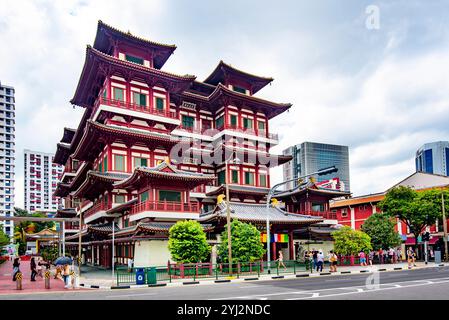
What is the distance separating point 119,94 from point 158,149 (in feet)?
22.2

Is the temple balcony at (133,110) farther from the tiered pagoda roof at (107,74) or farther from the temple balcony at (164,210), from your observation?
the temple balcony at (164,210)

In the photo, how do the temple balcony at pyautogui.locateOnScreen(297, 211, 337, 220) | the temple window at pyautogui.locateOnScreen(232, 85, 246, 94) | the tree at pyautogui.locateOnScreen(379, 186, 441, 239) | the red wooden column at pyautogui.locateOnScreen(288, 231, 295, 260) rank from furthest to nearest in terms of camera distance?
the temple window at pyautogui.locateOnScreen(232, 85, 246, 94)
the temple balcony at pyautogui.locateOnScreen(297, 211, 337, 220)
the tree at pyautogui.locateOnScreen(379, 186, 441, 239)
the red wooden column at pyautogui.locateOnScreen(288, 231, 295, 260)

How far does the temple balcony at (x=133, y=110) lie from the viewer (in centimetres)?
3947

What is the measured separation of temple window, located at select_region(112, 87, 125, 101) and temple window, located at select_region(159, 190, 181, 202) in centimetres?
1276

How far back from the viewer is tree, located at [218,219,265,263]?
94.8 ft

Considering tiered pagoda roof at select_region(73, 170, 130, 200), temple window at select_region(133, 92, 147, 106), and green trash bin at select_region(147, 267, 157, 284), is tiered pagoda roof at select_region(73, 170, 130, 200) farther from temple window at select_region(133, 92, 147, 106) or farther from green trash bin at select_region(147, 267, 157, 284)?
green trash bin at select_region(147, 267, 157, 284)

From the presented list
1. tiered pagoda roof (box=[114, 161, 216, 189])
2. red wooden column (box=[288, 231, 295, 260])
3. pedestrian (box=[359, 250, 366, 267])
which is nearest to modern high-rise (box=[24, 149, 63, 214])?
red wooden column (box=[288, 231, 295, 260])

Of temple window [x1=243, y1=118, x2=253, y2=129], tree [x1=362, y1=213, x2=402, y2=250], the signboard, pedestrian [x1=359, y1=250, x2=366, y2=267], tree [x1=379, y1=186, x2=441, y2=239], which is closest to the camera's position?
pedestrian [x1=359, y1=250, x2=366, y2=267]

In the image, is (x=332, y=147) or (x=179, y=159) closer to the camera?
(x=179, y=159)

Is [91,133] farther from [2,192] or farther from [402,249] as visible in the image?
[2,192]

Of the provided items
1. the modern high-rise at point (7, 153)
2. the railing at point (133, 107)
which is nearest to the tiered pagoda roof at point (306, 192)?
the railing at point (133, 107)
